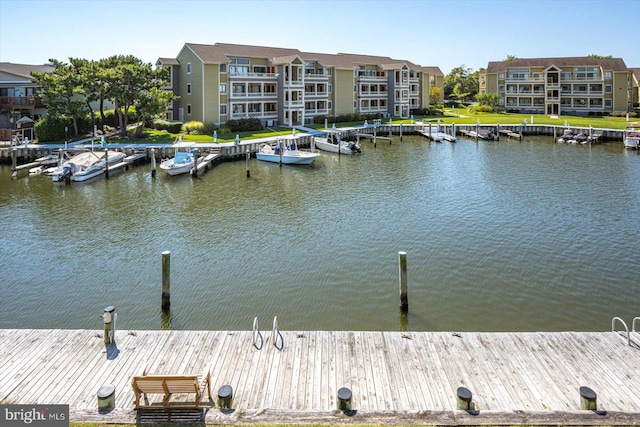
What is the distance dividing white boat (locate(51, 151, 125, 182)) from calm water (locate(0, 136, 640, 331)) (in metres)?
1.37

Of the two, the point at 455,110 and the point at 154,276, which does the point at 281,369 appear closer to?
the point at 154,276

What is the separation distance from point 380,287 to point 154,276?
30.4 ft

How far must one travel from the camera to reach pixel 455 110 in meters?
104

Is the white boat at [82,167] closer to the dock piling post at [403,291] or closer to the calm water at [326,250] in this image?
the calm water at [326,250]

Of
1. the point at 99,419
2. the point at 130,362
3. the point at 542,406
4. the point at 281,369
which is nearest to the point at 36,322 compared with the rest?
the point at 130,362

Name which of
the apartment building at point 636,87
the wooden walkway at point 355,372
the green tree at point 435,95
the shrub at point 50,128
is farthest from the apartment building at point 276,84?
the wooden walkway at point 355,372

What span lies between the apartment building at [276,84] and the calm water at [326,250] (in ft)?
77.2

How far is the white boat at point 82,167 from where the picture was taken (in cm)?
4112

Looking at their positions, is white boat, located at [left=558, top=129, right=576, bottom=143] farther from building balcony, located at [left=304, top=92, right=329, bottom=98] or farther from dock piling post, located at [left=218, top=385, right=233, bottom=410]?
dock piling post, located at [left=218, top=385, right=233, bottom=410]

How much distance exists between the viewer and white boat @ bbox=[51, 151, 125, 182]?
41.1 metres

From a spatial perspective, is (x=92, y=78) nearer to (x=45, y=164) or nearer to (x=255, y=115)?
(x=45, y=164)

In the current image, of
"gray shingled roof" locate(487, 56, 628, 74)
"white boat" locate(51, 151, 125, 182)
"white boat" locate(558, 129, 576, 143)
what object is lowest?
"white boat" locate(51, 151, 125, 182)

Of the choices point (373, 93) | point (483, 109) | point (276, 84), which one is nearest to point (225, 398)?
point (276, 84)

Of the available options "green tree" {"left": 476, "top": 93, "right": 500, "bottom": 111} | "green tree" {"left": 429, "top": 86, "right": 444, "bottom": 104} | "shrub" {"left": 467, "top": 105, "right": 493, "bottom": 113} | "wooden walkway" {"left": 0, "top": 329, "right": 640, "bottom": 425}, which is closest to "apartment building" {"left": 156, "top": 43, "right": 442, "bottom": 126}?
"shrub" {"left": 467, "top": 105, "right": 493, "bottom": 113}
